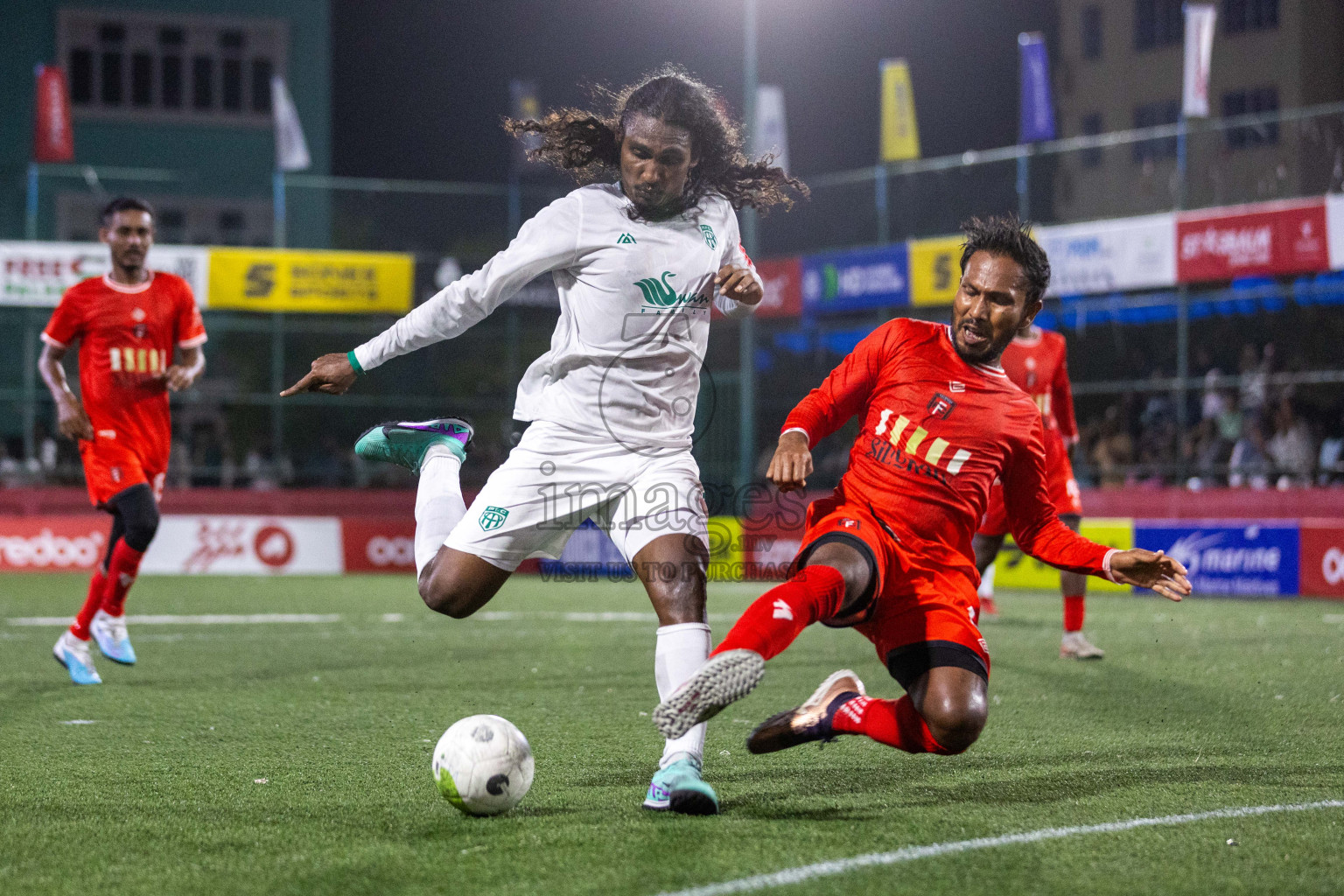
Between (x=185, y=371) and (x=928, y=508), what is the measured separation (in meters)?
4.92

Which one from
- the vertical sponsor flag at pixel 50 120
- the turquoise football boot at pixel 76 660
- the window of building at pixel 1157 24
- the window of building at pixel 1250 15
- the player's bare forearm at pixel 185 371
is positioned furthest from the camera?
the window of building at pixel 1157 24

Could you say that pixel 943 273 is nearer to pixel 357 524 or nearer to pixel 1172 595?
pixel 357 524

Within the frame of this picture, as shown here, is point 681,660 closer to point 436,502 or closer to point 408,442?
point 436,502

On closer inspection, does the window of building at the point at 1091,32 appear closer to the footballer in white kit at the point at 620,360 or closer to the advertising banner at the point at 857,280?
the advertising banner at the point at 857,280

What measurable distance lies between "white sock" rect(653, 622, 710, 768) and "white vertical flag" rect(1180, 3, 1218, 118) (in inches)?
650

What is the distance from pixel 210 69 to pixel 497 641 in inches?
1007

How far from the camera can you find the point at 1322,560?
558 inches

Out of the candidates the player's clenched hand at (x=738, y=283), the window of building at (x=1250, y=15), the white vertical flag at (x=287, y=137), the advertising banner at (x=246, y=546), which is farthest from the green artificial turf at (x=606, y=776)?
the window of building at (x=1250, y=15)

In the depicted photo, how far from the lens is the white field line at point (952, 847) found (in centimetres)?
337

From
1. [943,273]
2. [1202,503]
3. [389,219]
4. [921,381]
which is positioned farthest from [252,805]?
[389,219]

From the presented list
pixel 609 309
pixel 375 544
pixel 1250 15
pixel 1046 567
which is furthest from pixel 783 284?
pixel 1250 15

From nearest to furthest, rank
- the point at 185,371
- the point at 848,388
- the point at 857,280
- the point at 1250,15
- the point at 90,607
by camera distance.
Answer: the point at 848,388 → the point at 90,607 → the point at 185,371 → the point at 857,280 → the point at 1250,15

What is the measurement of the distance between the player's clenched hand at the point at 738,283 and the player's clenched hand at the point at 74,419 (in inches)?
182

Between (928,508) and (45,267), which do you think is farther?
(45,267)
